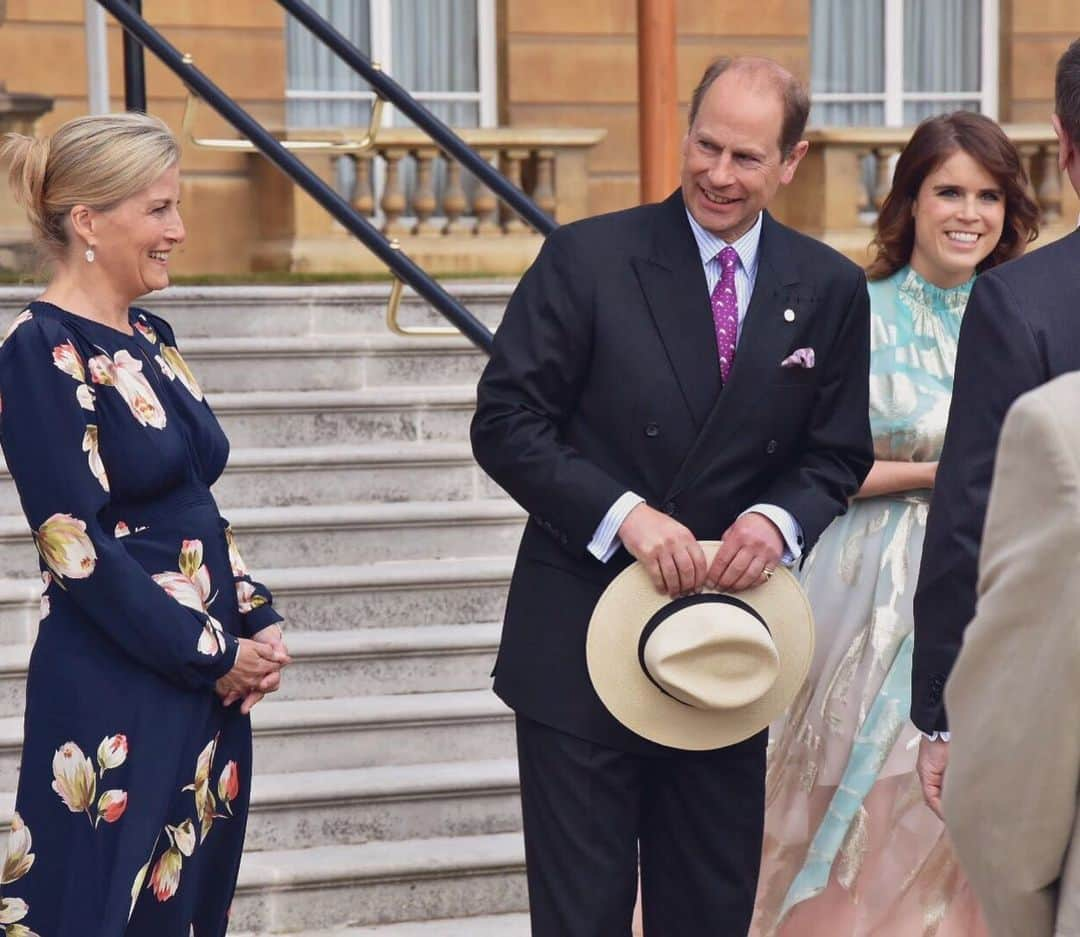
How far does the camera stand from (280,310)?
6.89 m

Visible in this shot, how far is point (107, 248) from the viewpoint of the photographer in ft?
11.1

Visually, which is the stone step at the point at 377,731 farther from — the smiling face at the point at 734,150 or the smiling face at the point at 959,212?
the smiling face at the point at 734,150

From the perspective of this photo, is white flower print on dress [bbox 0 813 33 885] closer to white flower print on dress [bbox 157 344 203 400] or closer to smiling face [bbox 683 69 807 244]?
white flower print on dress [bbox 157 344 203 400]

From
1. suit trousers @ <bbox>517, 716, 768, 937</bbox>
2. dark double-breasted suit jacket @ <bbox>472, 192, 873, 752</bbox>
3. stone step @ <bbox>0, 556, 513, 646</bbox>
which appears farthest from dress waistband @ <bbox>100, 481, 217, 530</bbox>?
stone step @ <bbox>0, 556, 513, 646</bbox>

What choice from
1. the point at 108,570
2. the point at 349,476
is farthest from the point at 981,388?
the point at 349,476

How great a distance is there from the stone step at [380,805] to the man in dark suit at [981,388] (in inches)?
87.7

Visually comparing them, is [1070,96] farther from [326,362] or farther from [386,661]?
[326,362]

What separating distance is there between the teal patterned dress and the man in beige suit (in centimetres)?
201

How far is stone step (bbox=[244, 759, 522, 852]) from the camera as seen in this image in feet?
16.2

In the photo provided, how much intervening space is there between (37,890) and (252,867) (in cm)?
148

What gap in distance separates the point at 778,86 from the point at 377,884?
236 centimetres

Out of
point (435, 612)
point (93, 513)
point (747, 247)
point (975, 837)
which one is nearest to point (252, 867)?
point (435, 612)

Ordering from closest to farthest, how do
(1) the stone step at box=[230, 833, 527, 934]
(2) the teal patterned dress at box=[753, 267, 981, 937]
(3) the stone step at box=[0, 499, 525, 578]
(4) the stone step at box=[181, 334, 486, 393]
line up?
(2) the teal patterned dress at box=[753, 267, 981, 937] → (1) the stone step at box=[230, 833, 527, 934] → (3) the stone step at box=[0, 499, 525, 578] → (4) the stone step at box=[181, 334, 486, 393]

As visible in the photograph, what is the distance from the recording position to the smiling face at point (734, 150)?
10.7 feet
